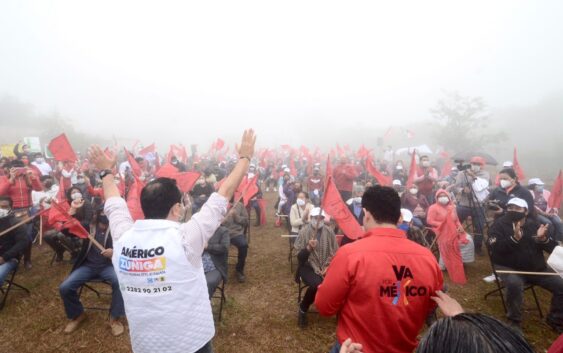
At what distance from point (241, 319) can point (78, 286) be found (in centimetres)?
252

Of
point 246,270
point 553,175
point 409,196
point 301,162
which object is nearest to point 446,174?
point 409,196

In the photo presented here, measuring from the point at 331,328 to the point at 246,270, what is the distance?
2.77m

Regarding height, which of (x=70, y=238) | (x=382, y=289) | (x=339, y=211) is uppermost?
(x=382, y=289)

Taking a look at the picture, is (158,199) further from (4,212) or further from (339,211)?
(4,212)

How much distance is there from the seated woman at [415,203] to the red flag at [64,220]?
7.07 meters

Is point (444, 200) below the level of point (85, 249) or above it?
above

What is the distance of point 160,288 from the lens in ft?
5.93

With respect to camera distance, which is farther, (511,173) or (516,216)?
(511,173)

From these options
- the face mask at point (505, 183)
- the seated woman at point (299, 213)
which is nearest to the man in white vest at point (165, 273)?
the seated woman at point (299, 213)

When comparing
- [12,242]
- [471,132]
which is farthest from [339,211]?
[471,132]

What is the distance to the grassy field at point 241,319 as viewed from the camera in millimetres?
4211

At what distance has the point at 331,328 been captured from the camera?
180 inches

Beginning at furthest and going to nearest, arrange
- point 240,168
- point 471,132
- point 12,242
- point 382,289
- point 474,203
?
point 471,132 < point 474,203 < point 12,242 < point 240,168 < point 382,289

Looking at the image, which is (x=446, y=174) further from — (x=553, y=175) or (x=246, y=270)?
(x=553, y=175)
